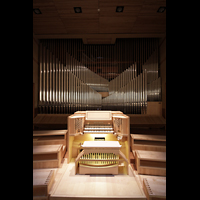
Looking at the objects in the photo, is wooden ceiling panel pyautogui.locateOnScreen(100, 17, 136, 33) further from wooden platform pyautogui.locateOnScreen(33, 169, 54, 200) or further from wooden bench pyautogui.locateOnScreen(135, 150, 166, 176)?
wooden platform pyautogui.locateOnScreen(33, 169, 54, 200)

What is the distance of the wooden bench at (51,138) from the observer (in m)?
4.07

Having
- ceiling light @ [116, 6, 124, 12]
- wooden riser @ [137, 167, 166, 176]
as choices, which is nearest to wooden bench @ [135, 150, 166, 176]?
wooden riser @ [137, 167, 166, 176]

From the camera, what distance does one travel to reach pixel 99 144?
11.0 feet

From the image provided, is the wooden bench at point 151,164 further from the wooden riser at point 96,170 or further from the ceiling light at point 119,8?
the ceiling light at point 119,8

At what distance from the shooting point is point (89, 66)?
5.50 metres

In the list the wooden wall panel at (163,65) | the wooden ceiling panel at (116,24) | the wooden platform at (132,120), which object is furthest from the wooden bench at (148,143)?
the wooden ceiling panel at (116,24)

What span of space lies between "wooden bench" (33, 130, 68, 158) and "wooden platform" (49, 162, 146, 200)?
1090mm

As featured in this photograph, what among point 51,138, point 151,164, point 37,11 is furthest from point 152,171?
point 37,11
